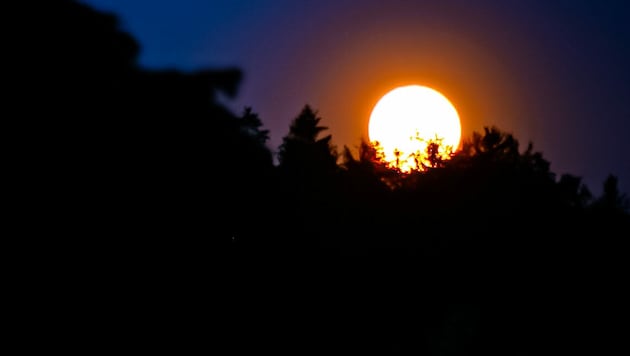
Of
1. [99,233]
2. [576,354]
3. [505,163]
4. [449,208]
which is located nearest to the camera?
[99,233]

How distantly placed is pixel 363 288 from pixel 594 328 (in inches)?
324

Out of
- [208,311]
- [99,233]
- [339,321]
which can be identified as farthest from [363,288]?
[99,233]

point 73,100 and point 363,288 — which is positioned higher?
point 73,100

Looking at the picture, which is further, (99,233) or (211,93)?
(99,233)

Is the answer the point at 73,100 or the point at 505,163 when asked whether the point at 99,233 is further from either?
the point at 505,163

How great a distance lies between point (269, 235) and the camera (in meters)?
14.8

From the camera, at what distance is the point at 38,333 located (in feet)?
30.0

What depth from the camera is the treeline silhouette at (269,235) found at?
959 centimetres

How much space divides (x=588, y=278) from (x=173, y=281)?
54.4 ft

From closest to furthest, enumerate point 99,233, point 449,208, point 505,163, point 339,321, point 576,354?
point 99,233, point 339,321, point 576,354, point 449,208, point 505,163

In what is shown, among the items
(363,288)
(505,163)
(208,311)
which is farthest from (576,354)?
(208,311)

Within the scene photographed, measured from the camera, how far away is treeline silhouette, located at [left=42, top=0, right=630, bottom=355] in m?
9.59

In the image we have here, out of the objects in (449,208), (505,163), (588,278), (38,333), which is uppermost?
(505,163)

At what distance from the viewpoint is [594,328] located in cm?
1945
